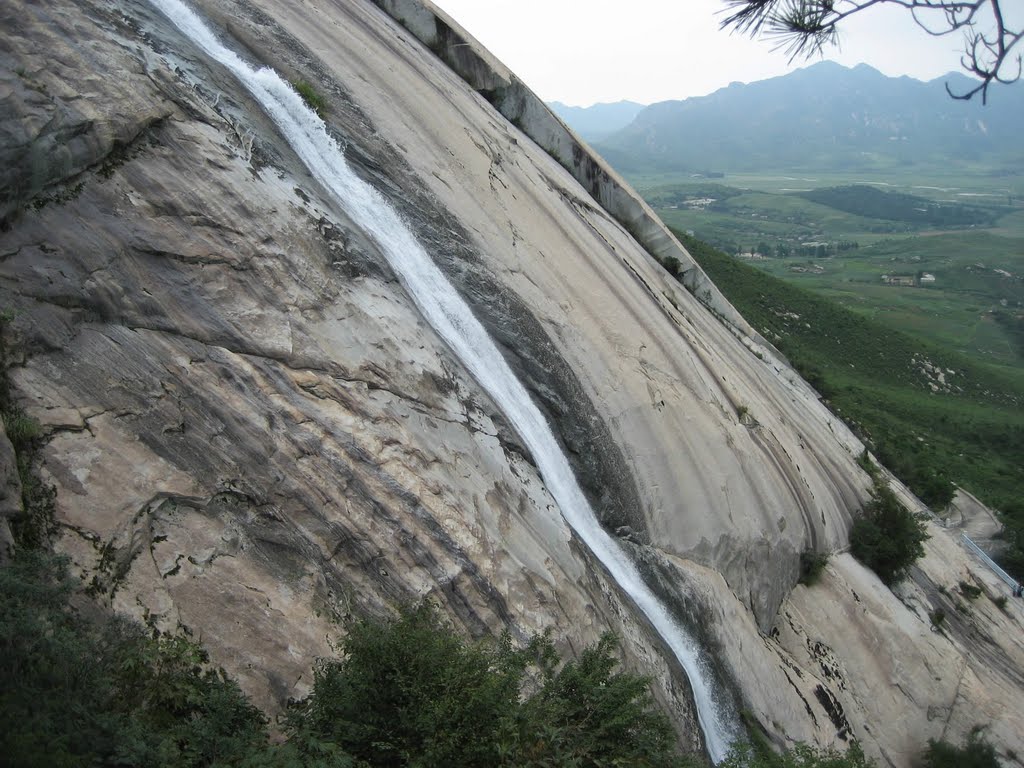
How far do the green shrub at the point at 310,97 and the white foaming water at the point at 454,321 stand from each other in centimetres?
18

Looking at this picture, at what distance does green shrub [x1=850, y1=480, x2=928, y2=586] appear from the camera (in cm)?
2211


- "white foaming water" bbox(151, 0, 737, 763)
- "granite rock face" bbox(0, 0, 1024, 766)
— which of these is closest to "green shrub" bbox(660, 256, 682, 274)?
"granite rock face" bbox(0, 0, 1024, 766)

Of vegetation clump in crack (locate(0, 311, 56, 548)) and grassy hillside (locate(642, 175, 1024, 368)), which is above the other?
grassy hillside (locate(642, 175, 1024, 368))

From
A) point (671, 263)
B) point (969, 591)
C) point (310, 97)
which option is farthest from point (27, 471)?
point (969, 591)

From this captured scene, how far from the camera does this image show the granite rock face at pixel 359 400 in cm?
984

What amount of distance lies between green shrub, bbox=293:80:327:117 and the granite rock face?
0.61 m

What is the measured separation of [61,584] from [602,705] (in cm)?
723

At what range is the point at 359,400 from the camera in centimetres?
1186

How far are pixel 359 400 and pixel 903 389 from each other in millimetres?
61337

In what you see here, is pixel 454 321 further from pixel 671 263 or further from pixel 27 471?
pixel 671 263

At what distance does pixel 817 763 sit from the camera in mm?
11641

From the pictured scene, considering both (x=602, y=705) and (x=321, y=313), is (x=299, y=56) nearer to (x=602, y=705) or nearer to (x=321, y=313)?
(x=321, y=313)

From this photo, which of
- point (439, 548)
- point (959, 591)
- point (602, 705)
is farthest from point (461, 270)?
point (959, 591)

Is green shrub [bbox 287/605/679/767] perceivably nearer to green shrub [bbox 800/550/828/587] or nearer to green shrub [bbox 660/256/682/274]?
green shrub [bbox 800/550/828/587]
